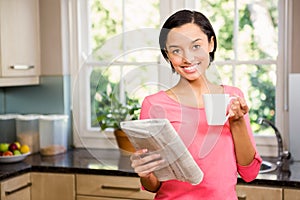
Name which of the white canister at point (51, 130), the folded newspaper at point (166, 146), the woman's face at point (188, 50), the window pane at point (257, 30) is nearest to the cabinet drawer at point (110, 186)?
the white canister at point (51, 130)

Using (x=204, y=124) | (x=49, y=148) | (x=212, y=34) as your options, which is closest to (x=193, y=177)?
(x=204, y=124)

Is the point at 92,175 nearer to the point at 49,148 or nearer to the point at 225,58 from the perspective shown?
the point at 49,148

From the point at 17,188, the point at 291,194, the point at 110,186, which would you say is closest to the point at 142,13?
the point at 110,186

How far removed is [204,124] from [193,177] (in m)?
0.15

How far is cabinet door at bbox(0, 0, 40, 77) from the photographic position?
275 cm

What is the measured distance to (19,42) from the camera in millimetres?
2893

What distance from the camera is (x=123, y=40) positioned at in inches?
50.6

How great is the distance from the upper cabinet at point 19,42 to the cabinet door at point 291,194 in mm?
1648

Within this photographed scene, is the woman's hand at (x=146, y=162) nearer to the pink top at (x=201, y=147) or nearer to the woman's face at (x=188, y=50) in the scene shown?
the pink top at (x=201, y=147)

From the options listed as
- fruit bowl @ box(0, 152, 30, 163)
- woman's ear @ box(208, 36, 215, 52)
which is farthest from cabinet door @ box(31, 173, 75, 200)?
woman's ear @ box(208, 36, 215, 52)

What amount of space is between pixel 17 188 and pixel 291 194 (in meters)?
1.38

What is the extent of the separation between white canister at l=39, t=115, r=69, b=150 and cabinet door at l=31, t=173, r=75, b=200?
37cm

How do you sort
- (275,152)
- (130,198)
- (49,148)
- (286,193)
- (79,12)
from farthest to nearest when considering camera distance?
(79,12) → (49,148) → (275,152) → (130,198) → (286,193)

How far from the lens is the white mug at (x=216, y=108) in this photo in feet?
4.26
